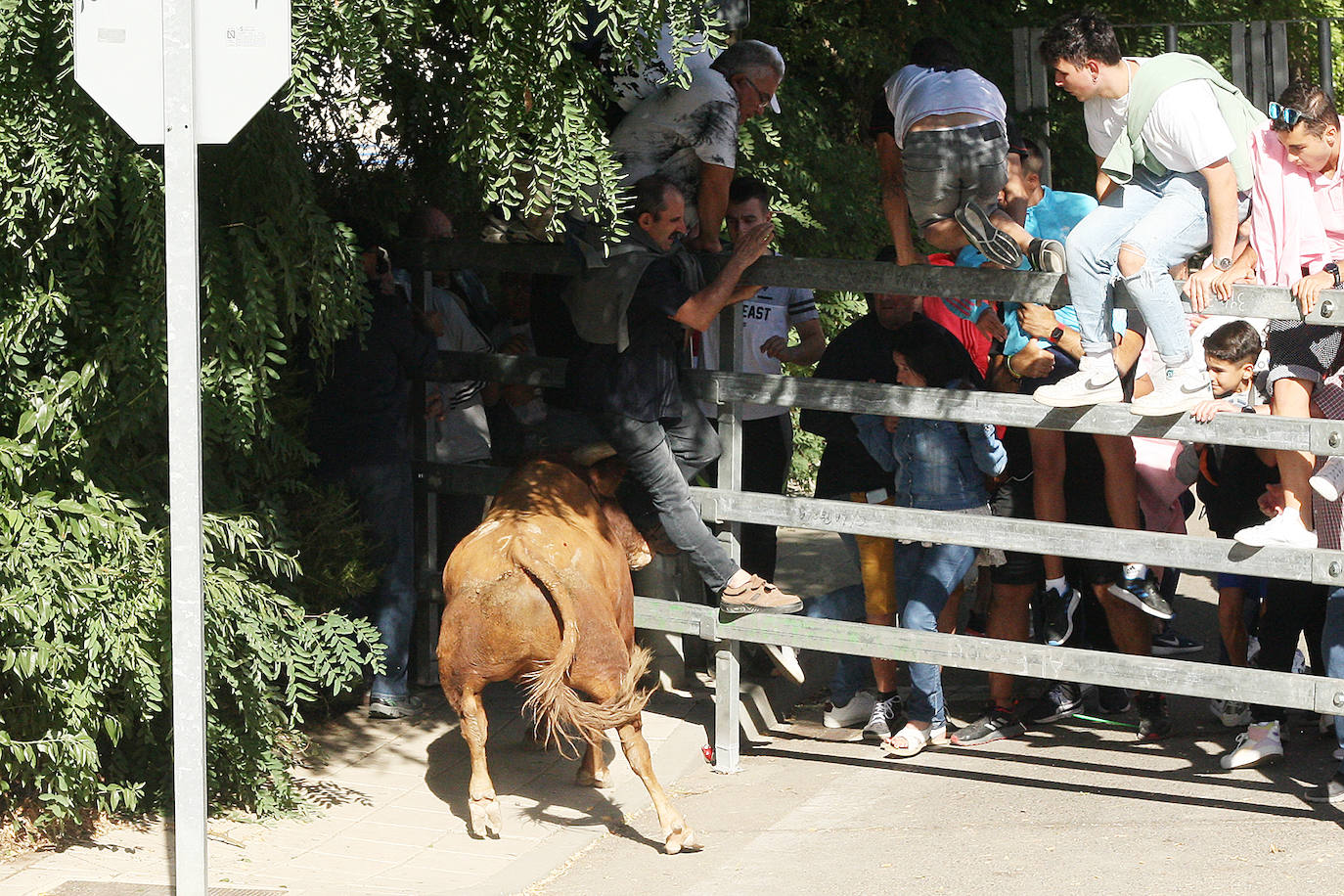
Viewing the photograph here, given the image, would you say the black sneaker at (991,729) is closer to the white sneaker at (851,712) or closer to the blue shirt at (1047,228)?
the white sneaker at (851,712)

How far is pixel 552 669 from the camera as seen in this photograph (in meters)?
5.44

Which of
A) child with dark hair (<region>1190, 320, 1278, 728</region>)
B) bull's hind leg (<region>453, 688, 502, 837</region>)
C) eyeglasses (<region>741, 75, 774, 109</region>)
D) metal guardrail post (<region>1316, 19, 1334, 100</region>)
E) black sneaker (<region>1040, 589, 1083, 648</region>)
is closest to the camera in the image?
bull's hind leg (<region>453, 688, 502, 837</region>)

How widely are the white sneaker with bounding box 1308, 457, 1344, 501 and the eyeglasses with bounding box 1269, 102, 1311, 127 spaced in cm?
120

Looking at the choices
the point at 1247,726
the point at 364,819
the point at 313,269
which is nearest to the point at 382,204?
the point at 313,269

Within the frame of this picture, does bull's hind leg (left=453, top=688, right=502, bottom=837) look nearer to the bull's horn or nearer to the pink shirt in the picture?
the bull's horn

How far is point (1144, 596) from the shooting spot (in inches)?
245

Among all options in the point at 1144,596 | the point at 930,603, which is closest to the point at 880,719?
the point at 930,603

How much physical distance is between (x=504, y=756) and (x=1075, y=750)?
2.33 meters

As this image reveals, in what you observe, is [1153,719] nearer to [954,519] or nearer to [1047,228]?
[954,519]

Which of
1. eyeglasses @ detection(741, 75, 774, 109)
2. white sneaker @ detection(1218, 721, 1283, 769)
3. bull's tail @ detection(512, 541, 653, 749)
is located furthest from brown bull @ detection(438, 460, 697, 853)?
white sneaker @ detection(1218, 721, 1283, 769)

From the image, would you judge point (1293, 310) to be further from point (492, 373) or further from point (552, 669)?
point (492, 373)

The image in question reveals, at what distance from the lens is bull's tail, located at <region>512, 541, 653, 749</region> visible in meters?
5.45

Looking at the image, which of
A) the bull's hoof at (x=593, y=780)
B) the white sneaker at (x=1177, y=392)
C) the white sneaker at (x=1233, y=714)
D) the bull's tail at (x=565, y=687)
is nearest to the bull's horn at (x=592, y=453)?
the bull's tail at (x=565, y=687)

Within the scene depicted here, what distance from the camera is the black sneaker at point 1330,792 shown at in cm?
574
